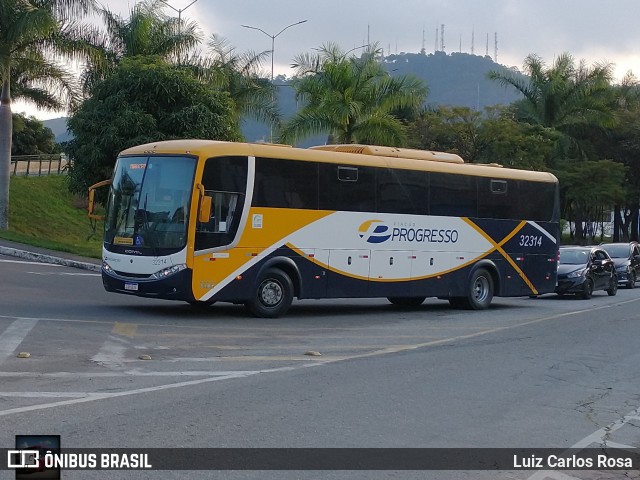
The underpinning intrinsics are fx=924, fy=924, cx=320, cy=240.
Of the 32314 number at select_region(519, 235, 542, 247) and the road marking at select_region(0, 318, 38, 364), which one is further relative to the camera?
the 32314 number at select_region(519, 235, 542, 247)

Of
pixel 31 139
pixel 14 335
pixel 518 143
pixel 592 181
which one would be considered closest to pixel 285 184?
pixel 14 335

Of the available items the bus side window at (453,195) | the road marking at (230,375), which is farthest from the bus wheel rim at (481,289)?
the road marking at (230,375)

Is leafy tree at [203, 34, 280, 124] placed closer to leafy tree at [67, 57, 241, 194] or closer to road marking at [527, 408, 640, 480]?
leafy tree at [67, 57, 241, 194]

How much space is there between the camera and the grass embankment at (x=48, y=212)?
131ft

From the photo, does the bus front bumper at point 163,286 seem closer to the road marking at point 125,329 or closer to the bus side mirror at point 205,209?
the bus side mirror at point 205,209

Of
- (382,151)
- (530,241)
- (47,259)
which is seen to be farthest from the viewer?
(47,259)

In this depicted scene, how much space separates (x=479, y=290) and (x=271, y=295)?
268 inches

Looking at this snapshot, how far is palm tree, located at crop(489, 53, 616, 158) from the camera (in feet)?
178

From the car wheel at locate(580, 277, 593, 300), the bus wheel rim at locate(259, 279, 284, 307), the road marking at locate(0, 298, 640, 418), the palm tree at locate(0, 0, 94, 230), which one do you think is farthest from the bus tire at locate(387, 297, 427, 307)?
the palm tree at locate(0, 0, 94, 230)

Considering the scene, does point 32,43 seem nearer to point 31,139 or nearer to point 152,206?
point 152,206

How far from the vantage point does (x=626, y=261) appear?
35594mm

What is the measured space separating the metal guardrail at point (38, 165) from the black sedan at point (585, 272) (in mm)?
27901

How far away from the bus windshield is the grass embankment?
66.9 feet

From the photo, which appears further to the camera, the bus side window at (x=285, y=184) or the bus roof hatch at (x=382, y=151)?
the bus roof hatch at (x=382, y=151)
